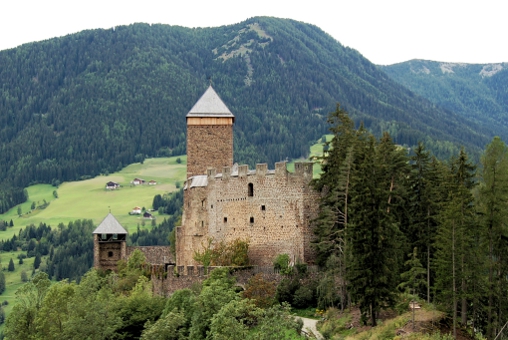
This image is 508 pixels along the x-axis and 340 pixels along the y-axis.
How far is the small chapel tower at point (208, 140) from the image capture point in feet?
271

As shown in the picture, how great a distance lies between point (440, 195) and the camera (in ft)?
203

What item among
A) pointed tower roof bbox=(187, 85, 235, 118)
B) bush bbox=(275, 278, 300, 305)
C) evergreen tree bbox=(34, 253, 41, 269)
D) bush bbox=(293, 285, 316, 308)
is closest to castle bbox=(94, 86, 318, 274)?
pointed tower roof bbox=(187, 85, 235, 118)

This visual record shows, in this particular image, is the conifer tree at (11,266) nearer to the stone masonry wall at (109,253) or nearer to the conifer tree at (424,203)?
the stone masonry wall at (109,253)

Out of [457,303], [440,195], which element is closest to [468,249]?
[457,303]

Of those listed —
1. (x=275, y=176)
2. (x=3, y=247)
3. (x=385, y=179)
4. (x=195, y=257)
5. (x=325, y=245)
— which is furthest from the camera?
(x=3, y=247)

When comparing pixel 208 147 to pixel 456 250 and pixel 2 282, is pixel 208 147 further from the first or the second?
pixel 2 282

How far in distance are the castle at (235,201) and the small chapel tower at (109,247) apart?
7.53 m

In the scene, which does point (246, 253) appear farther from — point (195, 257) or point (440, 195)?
point (440, 195)

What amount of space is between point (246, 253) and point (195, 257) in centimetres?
566

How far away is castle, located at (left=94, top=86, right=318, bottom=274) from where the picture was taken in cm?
6894

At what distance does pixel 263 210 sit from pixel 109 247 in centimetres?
2509

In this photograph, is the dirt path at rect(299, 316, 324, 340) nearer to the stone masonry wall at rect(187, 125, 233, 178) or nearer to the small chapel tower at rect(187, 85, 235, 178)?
the stone masonry wall at rect(187, 125, 233, 178)

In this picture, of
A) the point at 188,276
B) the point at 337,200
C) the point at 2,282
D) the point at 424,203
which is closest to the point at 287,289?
the point at 337,200

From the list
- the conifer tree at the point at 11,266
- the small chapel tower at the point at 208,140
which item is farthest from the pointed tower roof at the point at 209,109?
the conifer tree at the point at 11,266
